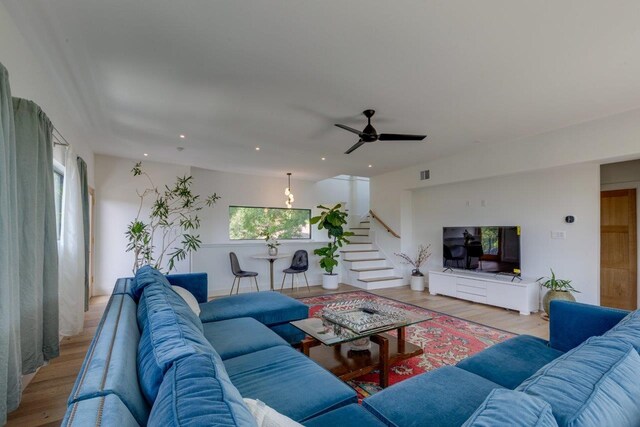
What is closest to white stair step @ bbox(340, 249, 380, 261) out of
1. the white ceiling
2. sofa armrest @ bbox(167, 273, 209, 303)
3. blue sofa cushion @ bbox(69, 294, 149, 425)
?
the white ceiling

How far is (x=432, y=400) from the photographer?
4.81 ft

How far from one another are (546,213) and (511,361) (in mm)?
3817

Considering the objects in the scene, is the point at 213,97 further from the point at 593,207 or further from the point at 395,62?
the point at 593,207

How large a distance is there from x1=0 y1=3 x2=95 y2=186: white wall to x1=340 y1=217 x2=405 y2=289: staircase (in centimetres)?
551

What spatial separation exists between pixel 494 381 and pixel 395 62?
2.43 m

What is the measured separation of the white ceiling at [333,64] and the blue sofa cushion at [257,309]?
2221 mm

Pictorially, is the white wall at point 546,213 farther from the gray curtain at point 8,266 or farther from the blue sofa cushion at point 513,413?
the gray curtain at point 8,266

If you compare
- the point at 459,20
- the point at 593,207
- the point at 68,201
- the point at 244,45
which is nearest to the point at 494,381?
the point at 459,20

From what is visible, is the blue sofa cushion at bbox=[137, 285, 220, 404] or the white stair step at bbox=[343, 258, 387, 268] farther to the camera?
the white stair step at bbox=[343, 258, 387, 268]

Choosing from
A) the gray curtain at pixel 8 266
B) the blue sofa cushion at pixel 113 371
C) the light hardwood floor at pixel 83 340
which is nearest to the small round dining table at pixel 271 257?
the light hardwood floor at pixel 83 340

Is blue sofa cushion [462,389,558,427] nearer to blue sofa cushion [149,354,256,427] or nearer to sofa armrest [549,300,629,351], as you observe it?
blue sofa cushion [149,354,256,427]

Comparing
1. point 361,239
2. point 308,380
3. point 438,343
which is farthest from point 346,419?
point 361,239

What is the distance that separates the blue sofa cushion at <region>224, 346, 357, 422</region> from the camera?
1427 millimetres

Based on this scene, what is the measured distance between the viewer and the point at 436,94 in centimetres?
313
